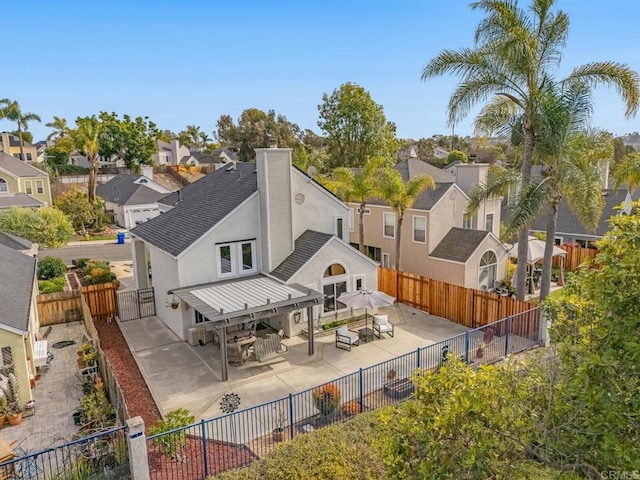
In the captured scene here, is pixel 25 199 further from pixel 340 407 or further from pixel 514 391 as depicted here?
pixel 514 391

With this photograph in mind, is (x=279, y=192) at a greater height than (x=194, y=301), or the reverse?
(x=279, y=192)

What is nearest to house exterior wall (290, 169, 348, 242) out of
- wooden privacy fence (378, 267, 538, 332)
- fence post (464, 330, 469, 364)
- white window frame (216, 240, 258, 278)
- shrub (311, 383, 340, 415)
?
white window frame (216, 240, 258, 278)

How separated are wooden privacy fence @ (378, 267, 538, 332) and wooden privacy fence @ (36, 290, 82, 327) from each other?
16.2 meters

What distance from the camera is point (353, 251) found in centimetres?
2200

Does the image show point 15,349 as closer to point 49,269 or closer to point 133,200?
point 49,269

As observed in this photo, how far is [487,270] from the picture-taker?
26.3m

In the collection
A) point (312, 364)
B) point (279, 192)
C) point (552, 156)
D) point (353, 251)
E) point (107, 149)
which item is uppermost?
point (107, 149)

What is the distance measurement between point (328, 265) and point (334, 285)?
1199 mm

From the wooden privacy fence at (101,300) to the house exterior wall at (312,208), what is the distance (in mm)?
9817

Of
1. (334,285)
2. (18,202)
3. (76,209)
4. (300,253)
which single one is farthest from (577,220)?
(18,202)

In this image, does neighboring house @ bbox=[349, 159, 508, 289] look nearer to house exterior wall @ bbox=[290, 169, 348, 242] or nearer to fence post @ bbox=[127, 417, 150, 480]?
house exterior wall @ bbox=[290, 169, 348, 242]

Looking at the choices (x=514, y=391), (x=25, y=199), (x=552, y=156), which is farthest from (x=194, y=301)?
(x=25, y=199)

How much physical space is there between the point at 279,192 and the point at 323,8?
900 centimetres

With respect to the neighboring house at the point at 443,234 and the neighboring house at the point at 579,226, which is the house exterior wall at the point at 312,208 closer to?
the neighboring house at the point at 443,234
